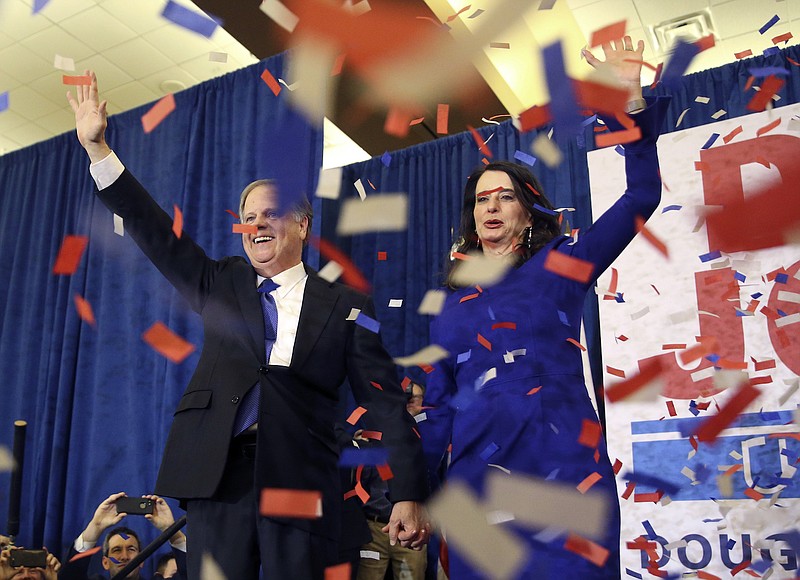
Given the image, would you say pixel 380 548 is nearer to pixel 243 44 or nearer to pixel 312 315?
pixel 312 315

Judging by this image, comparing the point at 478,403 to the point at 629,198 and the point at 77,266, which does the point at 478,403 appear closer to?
the point at 629,198

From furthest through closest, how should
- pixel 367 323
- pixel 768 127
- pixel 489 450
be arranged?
pixel 768 127 < pixel 367 323 < pixel 489 450

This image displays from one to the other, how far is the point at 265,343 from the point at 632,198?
697mm

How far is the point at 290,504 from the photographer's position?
138 centimetres

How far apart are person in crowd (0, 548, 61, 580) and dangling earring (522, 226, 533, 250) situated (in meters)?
2.43

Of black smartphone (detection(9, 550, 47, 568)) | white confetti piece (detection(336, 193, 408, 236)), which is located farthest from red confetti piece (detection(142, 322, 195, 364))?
white confetti piece (detection(336, 193, 408, 236))

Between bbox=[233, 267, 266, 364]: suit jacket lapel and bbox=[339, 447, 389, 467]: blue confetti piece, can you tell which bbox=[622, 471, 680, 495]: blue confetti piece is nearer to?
bbox=[339, 447, 389, 467]: blue confetti piece

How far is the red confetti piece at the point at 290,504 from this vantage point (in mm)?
1354

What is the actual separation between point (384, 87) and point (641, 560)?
2.76 meters

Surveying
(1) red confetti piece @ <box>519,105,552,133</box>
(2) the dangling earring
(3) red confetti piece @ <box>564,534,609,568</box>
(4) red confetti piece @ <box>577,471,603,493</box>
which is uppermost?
(1) red confetti piece @ <box>519,105,552,133</box>

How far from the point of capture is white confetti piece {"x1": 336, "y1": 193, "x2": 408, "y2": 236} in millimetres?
4074

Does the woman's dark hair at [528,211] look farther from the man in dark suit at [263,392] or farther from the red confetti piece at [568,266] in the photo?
the man in dark suit at [263,392]

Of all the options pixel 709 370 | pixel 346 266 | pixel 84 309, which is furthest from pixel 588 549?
pixel 84 309

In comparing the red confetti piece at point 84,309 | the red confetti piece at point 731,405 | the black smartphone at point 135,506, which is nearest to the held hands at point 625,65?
the red confetti piece at point 731,405
